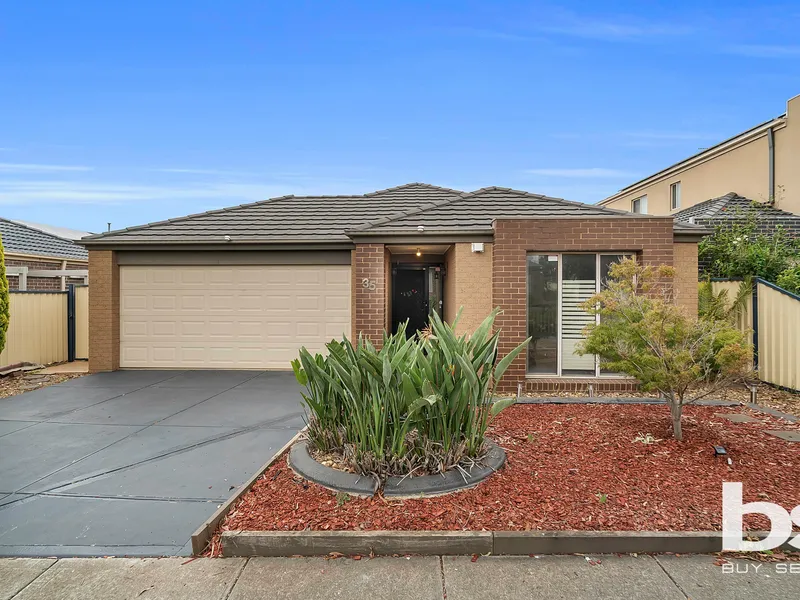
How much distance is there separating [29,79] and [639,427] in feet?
56.5

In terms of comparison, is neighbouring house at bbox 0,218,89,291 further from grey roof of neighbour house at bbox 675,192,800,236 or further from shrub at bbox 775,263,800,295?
grey roof of neighbour house at bbox 675,192,800,236

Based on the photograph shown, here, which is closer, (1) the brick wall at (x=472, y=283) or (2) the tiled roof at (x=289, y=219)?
(1) the brick wall at (x=472, y=283)

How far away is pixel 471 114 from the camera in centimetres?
1536

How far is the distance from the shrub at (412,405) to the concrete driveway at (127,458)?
128cm

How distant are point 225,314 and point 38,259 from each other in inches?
378

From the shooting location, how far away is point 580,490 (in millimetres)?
3498

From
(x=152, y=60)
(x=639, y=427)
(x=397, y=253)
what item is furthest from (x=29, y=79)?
(x=639, y=427)

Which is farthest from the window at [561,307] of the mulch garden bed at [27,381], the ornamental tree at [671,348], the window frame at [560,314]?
the mulch garden bed at [27,381]

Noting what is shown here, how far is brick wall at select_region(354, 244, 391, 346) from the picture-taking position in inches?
334

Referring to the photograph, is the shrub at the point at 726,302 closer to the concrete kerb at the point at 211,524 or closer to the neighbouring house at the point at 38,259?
the concrete kerb at the point at 211,524

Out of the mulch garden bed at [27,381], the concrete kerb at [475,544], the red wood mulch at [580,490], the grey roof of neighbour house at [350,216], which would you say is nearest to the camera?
the concrete kerb at [475,544]

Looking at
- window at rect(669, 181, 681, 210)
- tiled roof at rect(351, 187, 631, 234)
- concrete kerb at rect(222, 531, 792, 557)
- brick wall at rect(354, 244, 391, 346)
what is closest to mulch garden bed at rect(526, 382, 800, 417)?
brick wall at rect(354, 244, 391, 346)

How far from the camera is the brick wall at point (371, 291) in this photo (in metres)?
8.49

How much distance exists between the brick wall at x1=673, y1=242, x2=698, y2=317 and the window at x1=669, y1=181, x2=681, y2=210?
411 inches
